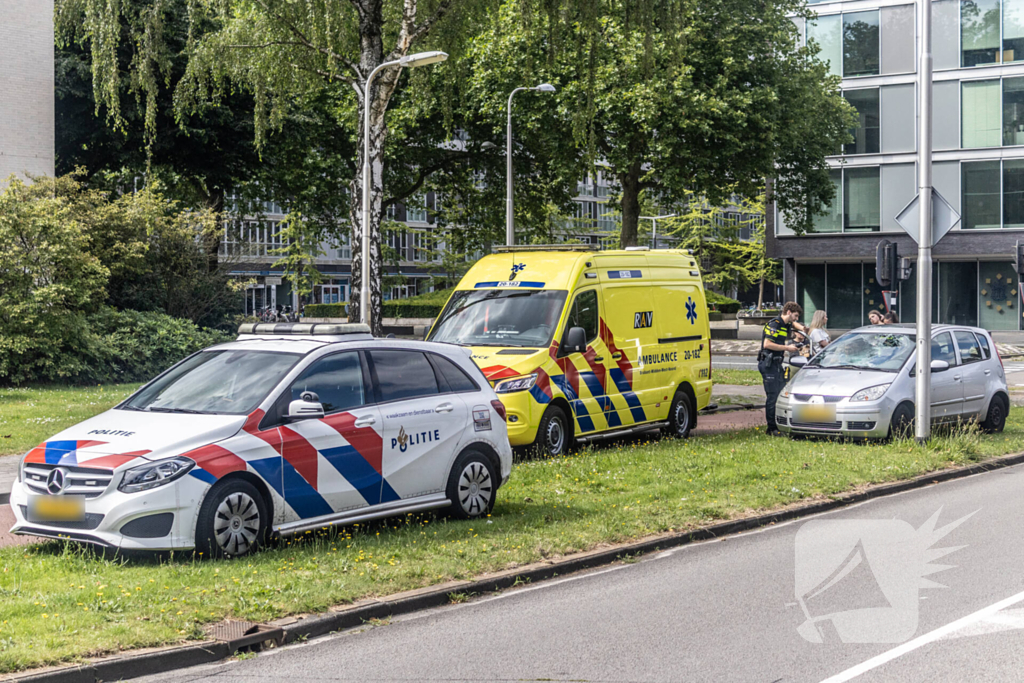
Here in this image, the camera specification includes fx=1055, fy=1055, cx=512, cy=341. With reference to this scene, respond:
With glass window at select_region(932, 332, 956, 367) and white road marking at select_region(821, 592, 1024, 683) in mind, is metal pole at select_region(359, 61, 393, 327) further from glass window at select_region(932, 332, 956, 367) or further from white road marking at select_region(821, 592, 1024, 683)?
white road marking at select_region(821, 592, 1024, 683)

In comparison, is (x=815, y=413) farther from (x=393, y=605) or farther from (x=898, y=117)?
(x=898, y=117)

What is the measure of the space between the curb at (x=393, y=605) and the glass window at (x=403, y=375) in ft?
6.27

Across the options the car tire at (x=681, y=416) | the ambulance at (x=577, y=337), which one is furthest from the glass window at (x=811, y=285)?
the ambulance at (x=577, y=337)

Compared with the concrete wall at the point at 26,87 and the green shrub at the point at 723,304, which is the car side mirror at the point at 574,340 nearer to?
the concrete wall at the point at 26,87

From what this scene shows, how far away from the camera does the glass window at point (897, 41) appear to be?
46.0 m

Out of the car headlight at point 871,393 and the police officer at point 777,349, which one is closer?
the car headlight at point 871,393

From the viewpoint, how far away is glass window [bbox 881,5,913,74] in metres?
46.0

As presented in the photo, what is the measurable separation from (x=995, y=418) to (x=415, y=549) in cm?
1128

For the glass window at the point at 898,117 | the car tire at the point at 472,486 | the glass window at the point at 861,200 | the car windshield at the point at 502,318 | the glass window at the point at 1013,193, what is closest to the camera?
the car tire at the point at 472,486

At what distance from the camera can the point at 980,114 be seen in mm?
45469

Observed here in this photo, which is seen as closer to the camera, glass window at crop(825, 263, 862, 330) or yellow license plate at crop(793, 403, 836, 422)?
yellow license plate at crop(793, 403, 836, 422)

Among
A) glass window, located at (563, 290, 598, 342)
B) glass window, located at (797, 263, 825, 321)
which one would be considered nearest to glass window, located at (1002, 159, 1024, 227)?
glass window, located at (797, 263, 825, 321)

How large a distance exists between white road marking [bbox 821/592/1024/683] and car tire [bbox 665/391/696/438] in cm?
847

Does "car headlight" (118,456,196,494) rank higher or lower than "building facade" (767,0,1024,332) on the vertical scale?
lower
